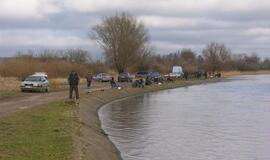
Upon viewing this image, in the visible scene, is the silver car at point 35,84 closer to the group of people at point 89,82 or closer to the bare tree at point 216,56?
the group of people at point 89,82

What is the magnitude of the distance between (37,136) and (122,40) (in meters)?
84.4

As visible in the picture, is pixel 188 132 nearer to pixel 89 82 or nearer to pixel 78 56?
pixel 89 82

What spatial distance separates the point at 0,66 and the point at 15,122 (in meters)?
54.7

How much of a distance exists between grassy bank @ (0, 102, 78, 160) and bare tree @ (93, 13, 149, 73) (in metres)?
73.3

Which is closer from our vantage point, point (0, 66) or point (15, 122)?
point (15, 122)

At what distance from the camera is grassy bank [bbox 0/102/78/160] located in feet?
52.7

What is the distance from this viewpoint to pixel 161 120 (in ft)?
119

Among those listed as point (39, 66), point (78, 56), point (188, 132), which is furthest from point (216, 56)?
point (188, 132)

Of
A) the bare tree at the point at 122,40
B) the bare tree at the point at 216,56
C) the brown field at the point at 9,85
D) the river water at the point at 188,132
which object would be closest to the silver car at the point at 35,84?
the brown field at the point at 9,85

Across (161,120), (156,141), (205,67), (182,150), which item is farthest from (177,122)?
(205,67)

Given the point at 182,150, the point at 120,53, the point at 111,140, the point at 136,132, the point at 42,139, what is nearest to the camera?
the point at 42,139

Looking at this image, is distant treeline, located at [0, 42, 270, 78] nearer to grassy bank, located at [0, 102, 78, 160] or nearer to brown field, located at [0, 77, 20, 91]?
brown field, located at [0, 77, 20, 91]

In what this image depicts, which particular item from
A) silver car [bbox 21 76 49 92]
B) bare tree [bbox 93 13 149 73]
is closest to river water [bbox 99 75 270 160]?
silver car [bbox 21 76 49 92]

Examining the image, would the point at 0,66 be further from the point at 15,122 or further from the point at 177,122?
the point at 15,122
